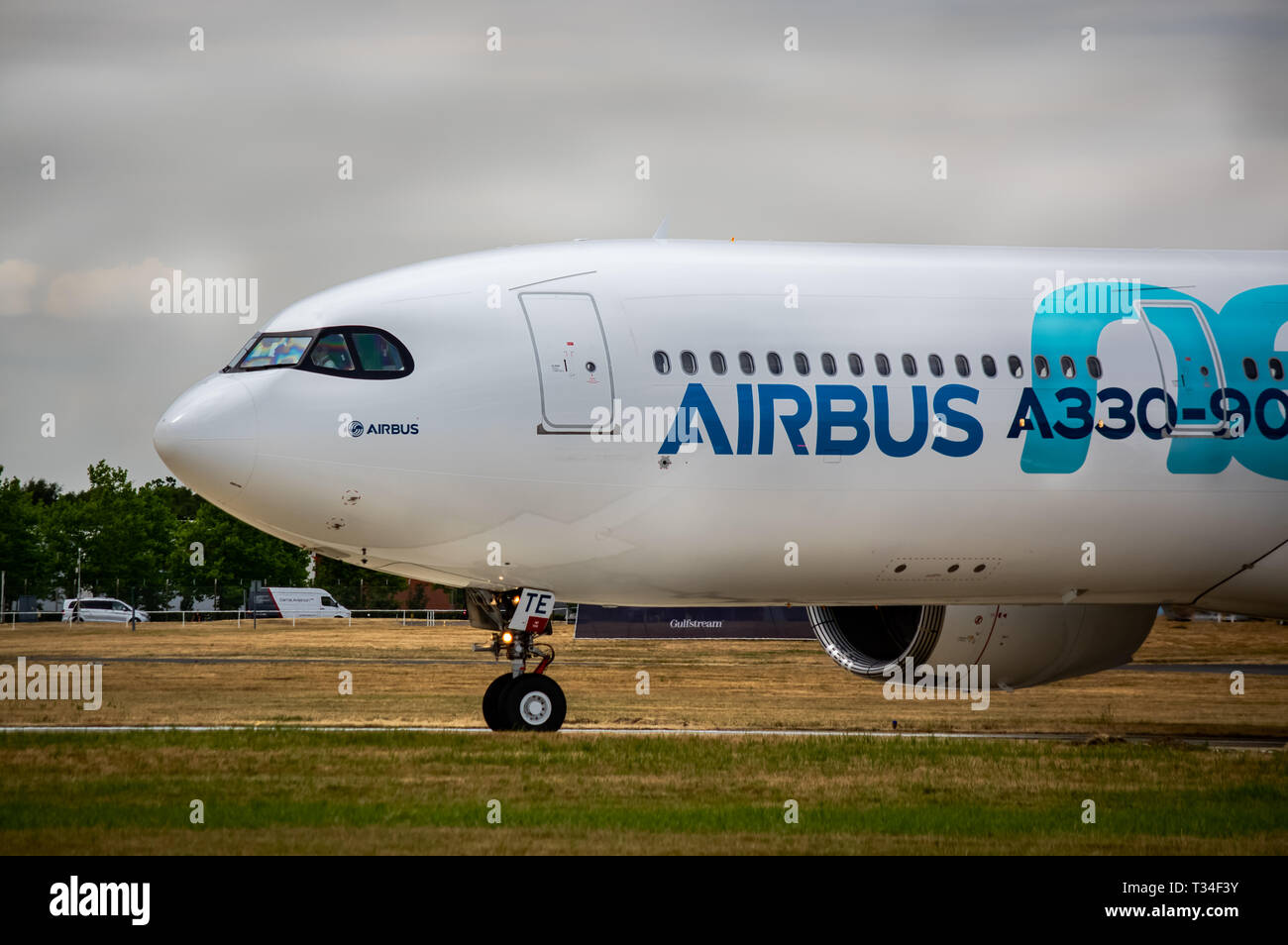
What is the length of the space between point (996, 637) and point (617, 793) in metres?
7.70

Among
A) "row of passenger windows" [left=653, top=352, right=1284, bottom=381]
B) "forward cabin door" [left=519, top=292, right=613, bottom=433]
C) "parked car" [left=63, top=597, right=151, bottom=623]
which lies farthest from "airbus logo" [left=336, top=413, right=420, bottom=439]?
"parked car" [left=63, top=597, right=151, bottom=623]

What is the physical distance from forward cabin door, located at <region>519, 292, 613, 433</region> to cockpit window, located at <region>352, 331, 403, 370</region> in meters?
1.40

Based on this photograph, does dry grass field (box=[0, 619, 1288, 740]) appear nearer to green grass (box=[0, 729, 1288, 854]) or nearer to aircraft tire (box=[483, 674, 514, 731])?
aircraft tire (box=[483, 674, 514, 731])

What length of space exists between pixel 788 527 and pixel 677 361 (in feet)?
7.00

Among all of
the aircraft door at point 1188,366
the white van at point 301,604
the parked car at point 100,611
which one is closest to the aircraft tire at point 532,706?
the aircraft door at point 1188,366

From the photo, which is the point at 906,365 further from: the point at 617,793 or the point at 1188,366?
the point at 617,793

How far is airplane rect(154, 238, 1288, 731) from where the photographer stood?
15.8 metres

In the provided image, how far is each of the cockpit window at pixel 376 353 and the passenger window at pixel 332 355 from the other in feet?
0.39

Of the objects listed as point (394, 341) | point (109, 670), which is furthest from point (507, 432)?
point (109, 670)

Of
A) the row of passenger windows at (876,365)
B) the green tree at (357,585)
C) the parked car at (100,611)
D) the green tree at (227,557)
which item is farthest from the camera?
the green tree at (357,585)

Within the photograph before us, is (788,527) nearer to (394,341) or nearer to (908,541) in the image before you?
(908,541)

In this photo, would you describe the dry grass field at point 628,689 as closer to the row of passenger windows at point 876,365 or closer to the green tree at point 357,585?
the row of passenger windows at point 876,365

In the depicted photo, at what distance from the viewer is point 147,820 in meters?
11.4

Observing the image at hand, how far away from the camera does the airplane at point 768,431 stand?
1580 centimetres
